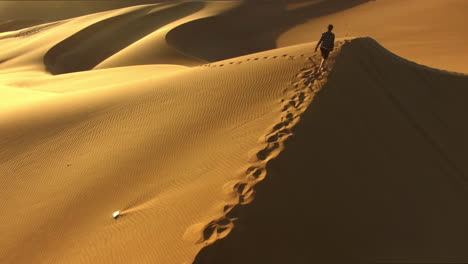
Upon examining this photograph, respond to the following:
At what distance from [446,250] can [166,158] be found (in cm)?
345

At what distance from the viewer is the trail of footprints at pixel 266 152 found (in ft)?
10.4

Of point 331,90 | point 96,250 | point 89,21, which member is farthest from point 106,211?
point 89,21

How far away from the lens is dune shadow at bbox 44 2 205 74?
19.9 meters

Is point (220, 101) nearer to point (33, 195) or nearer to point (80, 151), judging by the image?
point (80, 151)

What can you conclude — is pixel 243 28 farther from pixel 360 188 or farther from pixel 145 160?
pixel 360 188

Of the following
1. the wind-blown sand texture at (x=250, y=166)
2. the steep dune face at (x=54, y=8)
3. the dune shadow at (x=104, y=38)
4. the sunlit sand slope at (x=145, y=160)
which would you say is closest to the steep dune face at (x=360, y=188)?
the wind-blown sand texture at (x=250, y=166)

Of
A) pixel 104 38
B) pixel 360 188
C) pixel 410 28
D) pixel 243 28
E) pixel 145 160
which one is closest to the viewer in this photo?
pixel 360 188

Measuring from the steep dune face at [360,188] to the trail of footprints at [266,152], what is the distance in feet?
0.29

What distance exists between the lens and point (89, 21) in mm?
24656

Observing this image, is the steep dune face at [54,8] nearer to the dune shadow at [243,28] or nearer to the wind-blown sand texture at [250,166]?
the dune shadow at [243,28]

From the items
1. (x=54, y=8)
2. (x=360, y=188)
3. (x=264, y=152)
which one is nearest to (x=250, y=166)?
(x=264, y=152)

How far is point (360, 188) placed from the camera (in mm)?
3822

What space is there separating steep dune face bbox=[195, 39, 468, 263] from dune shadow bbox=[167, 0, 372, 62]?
47.1 feet

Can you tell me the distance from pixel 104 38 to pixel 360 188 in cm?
2197
